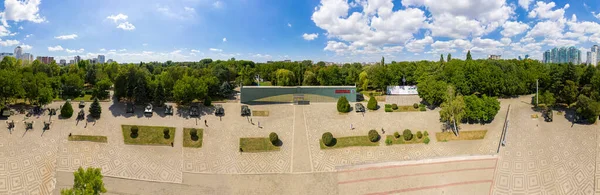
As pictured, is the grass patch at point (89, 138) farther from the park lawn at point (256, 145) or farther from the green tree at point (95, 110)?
the park lawn at point (256, 145)

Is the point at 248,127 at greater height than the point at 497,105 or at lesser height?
lesser

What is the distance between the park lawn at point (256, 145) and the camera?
29.0 metres

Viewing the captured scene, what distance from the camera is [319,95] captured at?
4562 cm

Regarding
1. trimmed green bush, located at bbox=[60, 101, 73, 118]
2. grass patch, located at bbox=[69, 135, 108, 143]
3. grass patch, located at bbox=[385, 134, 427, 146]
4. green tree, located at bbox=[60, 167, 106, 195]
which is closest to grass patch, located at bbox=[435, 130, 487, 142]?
grass patch, located at bbox=[385, 134, 427, 146]

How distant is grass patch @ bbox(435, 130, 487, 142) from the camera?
31984mm

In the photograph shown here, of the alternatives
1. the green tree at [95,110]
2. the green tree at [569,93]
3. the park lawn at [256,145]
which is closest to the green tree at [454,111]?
the green tree at [569,93]

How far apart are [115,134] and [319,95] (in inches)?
1080

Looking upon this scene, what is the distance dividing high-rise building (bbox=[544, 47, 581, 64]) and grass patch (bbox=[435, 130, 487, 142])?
271 feet

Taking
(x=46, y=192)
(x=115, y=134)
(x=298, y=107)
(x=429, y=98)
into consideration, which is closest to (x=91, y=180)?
(x=46, y=192)

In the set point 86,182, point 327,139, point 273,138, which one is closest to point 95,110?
point 273,138

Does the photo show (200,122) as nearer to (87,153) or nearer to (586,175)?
(87,153)

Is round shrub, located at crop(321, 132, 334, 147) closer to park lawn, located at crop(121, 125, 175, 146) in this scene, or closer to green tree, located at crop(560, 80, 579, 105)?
park lawn, located at crop(121, 125, 175, 146)


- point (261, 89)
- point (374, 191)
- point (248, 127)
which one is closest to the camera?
point (374, 191)

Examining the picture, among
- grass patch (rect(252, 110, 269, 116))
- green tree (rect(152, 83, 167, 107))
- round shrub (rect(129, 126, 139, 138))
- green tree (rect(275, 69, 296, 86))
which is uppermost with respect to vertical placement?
green tree (rect(275, 69, 296, 86))
